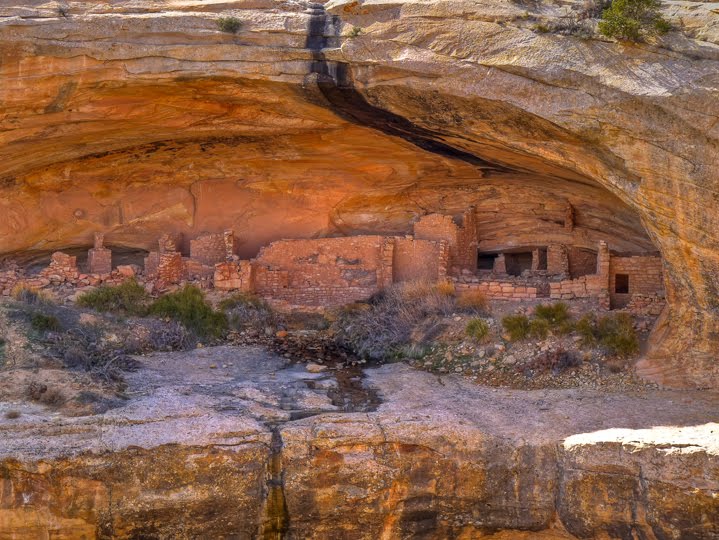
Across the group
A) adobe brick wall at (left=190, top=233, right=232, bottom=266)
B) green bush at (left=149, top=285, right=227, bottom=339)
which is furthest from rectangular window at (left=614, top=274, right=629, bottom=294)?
adobe brick wall at (left=190, top=233, right=232, bottom=266)

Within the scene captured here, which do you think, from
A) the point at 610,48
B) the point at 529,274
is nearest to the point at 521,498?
the point at 610,48

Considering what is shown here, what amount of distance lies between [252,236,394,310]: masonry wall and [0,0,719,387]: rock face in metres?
1.52

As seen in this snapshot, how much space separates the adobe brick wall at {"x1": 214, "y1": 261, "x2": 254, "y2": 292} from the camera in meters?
14.0

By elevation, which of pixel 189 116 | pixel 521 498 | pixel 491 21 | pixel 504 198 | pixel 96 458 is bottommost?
pixel 521 498

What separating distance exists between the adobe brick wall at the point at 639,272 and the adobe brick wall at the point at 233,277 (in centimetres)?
530

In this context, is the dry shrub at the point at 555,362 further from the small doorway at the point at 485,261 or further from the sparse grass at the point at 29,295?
the sparse grass at the point at 29,295

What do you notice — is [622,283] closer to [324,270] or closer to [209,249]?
[324,270]

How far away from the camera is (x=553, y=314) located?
12.3 m

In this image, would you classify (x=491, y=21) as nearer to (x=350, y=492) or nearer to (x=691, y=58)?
(x=691, y=58)

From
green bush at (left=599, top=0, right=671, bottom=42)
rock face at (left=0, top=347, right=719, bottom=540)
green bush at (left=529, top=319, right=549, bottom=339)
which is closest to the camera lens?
rock face at (left=0, top=347, right=719, bottom=540)

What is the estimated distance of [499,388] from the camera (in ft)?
36.3

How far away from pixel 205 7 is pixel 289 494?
213 inches

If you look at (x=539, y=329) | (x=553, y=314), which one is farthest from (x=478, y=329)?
(x=553, y=314)

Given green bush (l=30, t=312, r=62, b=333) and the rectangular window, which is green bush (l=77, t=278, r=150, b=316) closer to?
green bush (l=30, t=312, r=62, b=333)
